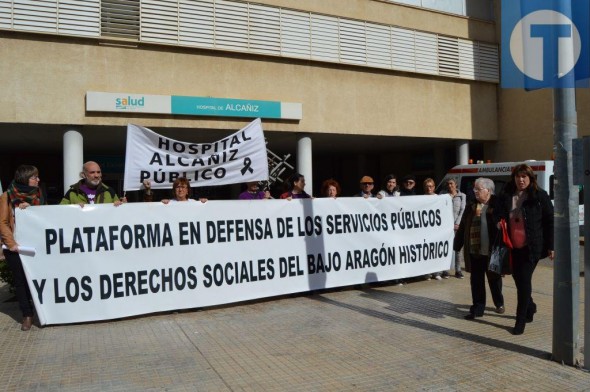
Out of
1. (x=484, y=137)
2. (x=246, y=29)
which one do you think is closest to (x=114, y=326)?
(x=246, y=29)

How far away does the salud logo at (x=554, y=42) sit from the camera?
4.61 m

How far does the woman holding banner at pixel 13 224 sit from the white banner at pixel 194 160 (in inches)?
44.3

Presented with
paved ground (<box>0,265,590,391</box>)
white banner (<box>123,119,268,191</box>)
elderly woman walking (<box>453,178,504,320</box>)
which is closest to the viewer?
paved ground (<box>0,265,590,391</box>)

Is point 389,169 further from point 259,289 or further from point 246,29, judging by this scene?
point 259,289

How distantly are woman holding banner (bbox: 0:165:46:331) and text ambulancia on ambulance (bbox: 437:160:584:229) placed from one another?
821 cm

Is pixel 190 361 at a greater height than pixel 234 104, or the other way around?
pixel 234 104

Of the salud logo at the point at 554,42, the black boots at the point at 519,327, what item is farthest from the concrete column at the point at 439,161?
the salud logo at the point at 554,42

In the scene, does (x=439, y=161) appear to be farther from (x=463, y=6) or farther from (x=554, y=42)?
(x=554, y=42)

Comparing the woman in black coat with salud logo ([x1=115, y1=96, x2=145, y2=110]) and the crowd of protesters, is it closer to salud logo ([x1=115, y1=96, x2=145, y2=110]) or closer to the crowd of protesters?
the crowd of protesters

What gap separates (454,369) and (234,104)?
33.0 feet

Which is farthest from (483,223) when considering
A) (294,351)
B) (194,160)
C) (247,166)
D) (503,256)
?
(194,160)

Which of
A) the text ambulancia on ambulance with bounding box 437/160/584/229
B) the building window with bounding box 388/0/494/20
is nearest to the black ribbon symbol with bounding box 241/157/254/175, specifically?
the text ambulancia on ambulance with bounding box 437/160/584/229

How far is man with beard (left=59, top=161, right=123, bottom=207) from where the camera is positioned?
611 centimetres

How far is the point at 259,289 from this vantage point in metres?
6.75
